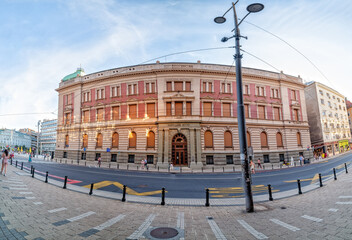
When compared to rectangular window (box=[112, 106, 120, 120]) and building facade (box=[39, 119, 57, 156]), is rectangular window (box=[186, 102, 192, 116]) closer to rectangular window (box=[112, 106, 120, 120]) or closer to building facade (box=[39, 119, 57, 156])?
rectangular window (box=[112, 106, 120, 120])

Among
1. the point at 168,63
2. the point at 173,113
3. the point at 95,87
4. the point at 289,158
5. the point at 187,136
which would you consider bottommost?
the point at 289,158

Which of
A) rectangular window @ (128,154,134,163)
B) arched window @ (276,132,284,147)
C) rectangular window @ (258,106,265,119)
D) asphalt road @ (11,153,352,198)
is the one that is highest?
rectangular window @ (258,106,265,119)

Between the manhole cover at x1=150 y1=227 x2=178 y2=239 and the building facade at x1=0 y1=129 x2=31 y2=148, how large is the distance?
583 feet

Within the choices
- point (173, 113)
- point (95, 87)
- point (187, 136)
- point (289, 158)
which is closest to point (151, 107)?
point (173, 113)

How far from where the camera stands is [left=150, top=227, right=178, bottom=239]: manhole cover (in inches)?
186

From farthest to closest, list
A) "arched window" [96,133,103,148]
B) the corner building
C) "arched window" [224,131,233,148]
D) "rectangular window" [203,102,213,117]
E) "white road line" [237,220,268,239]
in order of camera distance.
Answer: "arched window" [96,133,103,148], "rectangular window" [203,102,213,117], "arched window" [224,131,233,148], the corner building, "white road line" [237,220,268,239]

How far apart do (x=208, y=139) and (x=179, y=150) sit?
17.6 feet

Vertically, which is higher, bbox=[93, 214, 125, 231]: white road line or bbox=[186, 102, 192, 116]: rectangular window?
bbox=[186, 102, 192, 116]: rectangular window

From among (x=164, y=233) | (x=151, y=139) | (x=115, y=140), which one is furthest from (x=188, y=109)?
(x=164, y=233)

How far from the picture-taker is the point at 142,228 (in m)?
5.20

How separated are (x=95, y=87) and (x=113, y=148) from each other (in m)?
13.6

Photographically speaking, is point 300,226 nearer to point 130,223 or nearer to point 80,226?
point 130,223

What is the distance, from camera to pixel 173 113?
26594 mm

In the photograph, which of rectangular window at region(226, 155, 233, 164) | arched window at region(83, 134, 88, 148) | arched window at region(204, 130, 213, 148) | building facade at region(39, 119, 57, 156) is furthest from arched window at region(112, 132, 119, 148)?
building facade at region(39, 119, 57, 156)
